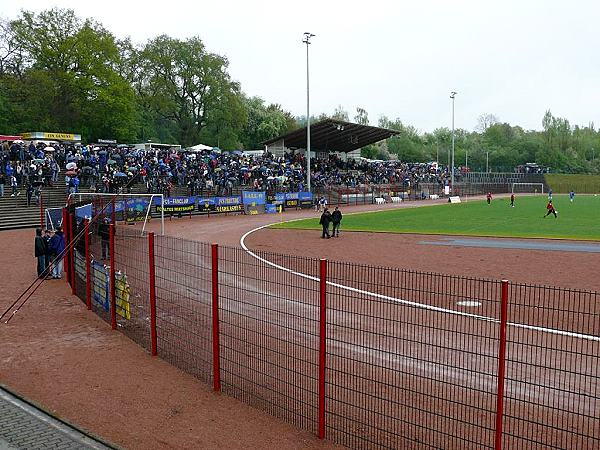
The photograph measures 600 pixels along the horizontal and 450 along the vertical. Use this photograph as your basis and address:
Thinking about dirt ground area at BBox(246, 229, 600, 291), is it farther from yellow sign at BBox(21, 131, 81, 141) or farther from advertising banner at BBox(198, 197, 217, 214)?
yellow sign at BBox(21, 131, 81, 141)

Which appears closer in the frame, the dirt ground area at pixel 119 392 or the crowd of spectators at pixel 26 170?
the dirt ground area at pixel 119 392

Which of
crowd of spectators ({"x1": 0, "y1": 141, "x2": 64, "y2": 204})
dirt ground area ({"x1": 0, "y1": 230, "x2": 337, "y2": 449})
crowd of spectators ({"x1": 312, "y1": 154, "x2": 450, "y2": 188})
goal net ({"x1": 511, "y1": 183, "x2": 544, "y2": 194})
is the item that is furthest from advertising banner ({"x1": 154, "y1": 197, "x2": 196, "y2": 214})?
goal net ({"x1": 511, "y1": 183, "x2": 544, "y2": 194})

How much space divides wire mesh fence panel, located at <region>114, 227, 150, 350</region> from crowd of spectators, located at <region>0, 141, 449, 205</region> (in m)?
27.5

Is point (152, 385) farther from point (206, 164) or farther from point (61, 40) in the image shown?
point (61, 40)

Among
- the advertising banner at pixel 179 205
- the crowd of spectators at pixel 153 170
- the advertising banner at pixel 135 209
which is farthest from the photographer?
the advertising banner at pixel 179 205

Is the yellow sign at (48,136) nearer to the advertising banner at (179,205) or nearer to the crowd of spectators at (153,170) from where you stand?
the crowd of spectators at (153,170)

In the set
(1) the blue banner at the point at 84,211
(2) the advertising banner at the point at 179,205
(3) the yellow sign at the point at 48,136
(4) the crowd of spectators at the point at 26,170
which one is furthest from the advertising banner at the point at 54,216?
(3) the yellow sign at the point at 48,136

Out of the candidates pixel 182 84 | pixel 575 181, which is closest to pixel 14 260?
pixel 182 84

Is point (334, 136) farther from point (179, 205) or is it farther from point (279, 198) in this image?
point (179, 205)

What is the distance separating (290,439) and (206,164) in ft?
167

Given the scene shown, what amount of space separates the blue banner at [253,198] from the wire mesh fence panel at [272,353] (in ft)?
126

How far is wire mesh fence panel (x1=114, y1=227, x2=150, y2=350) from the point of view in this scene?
1149 centimetres

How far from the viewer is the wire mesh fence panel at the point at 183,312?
9664 mm

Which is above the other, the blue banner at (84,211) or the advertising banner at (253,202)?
the blue banner at (84,211)
